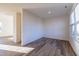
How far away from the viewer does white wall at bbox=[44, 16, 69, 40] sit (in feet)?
31.3

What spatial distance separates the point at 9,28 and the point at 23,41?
701cm

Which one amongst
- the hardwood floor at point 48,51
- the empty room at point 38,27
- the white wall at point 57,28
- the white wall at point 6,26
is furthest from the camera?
the white wall at point 6,26

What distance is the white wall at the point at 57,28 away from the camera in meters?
9.53

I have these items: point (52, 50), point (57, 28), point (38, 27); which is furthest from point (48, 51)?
point (57, 28)

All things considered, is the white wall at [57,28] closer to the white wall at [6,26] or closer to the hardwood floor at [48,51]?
the hardwood floor at [48,51]

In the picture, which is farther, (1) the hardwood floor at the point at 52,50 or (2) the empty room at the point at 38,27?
(2) the empty room at the point at 38,27

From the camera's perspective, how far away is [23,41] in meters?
6.66

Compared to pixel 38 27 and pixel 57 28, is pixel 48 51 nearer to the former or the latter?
pixel 38 27

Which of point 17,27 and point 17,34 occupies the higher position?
point 17,27

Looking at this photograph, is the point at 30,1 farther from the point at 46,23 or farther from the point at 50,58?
the point at 46,23

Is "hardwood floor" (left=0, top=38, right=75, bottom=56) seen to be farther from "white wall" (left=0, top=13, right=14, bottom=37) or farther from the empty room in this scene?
"white wall" (left=0, top=13, right=14, bottom=37)

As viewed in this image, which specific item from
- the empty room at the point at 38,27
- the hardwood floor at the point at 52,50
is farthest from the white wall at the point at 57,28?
the hardwood floor at the point at 52,50

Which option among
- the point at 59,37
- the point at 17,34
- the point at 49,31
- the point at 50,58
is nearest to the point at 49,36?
the point at 49,31

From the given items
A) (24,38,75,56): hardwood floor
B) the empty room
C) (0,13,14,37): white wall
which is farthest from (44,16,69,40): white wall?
(0,13,14,37): white wall
